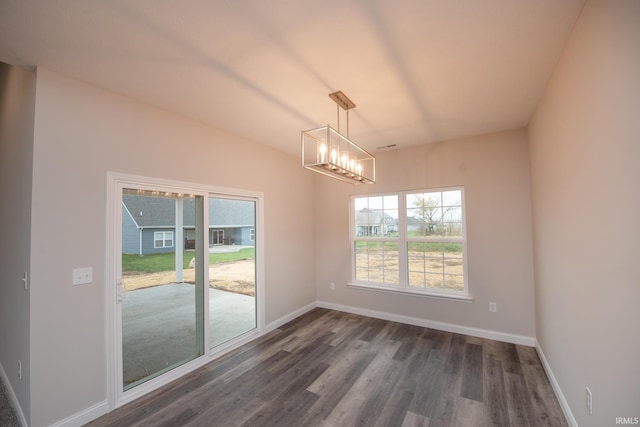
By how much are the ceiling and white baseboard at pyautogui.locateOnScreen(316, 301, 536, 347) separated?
2798 millimetres

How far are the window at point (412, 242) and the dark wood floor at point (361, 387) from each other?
83 centimetres

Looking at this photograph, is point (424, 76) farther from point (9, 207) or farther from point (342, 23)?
point (9, 207)

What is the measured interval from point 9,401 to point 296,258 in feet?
11.0

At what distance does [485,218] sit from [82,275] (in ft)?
14.7

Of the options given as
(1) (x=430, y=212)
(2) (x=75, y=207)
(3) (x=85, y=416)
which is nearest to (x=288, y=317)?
(3) (x=85, y=416)

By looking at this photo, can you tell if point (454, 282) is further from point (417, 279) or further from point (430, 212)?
point (430, 212)

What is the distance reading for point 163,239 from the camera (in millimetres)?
2812

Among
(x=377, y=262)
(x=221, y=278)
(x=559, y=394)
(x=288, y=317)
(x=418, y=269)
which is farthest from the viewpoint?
(x=377, y=262)

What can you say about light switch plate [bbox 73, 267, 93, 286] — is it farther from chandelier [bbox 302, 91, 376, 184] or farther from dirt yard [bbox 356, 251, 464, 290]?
dirt yard [bbox 356, 251, 464, 290]

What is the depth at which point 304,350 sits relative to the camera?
3.29 metres

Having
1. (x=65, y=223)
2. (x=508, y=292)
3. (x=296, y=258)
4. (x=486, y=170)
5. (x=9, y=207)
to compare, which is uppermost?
(x=486, y=170)

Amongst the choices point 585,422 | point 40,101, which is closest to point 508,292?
Answer: point 585,422

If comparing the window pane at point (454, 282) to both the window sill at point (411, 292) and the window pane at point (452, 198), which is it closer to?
the window sill at point (411, 292)

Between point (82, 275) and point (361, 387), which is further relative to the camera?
point (361, 387)
